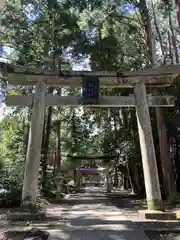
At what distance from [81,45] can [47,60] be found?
1837 millimetres

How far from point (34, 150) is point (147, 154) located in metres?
3.05

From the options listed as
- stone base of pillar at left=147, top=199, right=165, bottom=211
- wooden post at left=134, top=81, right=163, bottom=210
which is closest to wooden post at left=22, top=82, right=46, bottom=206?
wooden post at left=134, top=81, right=163, bottom=210

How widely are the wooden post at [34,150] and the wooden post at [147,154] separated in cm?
279

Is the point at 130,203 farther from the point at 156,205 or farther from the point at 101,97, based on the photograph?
the point at 101,97

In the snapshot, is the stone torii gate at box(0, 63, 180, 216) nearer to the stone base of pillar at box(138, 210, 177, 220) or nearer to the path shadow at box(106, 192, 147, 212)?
the stone base of pillar at box(138, 210, 177, 220)

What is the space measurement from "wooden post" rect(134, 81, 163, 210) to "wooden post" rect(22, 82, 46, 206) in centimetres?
279

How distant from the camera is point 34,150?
7.84 metres

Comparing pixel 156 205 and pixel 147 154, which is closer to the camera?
pixel 156 205

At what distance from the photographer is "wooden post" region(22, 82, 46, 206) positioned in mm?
7574

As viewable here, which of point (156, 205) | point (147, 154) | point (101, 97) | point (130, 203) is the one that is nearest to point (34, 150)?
point (101, 97)

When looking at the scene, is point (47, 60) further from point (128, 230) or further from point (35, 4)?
point (128, 230)

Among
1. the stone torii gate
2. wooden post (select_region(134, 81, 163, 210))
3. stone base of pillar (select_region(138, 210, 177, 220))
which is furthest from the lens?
the stone torii gate

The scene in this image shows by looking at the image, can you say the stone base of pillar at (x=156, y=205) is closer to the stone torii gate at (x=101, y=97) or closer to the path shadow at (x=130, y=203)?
the stone torii gate at (x=101, y=97)

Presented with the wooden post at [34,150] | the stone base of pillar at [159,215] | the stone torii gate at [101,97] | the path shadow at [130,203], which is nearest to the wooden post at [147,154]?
the stone torii gate at [101,97]
